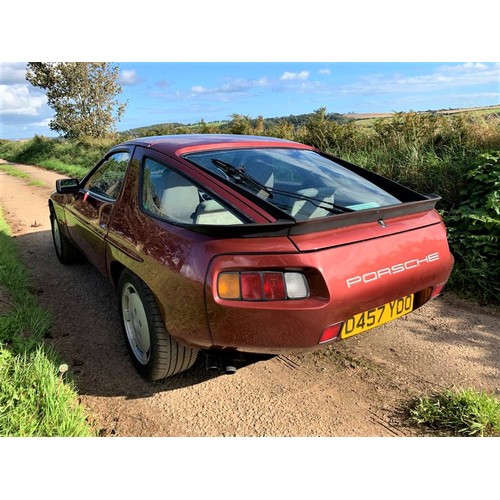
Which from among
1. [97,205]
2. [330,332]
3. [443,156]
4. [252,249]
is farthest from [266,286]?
[443,156]

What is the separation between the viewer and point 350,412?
2.31 metres

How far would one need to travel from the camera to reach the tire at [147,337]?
7.71 ft

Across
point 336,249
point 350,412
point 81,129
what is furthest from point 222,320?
point 81,129

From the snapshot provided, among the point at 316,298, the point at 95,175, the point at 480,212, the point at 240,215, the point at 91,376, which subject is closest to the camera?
the point at 316,298

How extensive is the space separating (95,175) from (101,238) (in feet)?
2.97

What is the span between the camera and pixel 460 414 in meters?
2.19

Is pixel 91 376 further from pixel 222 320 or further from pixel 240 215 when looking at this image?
pixel 240 215

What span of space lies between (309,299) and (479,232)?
10.6 feet

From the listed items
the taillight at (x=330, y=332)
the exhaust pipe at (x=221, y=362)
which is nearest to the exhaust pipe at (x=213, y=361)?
the exhaust pipe at (x=221, y=362)

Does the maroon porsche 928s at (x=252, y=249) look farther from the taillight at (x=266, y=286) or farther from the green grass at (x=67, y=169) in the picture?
the green grass at (x=67, y=169)

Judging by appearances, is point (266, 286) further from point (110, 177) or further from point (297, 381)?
point (110, 177)

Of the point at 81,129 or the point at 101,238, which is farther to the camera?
the point at 81,129

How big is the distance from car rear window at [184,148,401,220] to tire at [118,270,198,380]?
0.88 m

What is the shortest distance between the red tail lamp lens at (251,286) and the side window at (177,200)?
335mm
